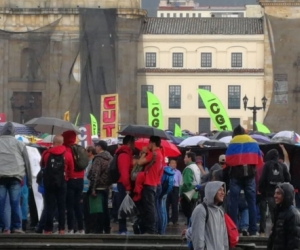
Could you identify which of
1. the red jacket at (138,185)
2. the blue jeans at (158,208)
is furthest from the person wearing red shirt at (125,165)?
the blue jeans at (158,208)

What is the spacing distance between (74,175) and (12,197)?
4.44 feet

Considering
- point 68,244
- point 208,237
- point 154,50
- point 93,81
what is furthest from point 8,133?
point 154,50

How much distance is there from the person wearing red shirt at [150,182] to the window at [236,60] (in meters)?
55.9

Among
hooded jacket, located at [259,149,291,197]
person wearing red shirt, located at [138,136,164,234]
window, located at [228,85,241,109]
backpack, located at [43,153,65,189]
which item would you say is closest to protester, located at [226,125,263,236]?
hooded jacket, located at [259,149,291,197]

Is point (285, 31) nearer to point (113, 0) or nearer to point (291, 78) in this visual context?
point (291, 78)

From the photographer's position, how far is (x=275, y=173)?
70.8ft

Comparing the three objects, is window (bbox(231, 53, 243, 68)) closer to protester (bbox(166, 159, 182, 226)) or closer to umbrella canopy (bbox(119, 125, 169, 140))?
protester (bbox(166, 159, 182, 226))

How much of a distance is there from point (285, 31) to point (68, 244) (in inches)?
2197

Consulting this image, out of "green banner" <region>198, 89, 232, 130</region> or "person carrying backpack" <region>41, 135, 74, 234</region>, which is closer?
"person carrying backpack" <region>41, 135, 74, 234</region>

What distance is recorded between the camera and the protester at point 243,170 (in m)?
21.0

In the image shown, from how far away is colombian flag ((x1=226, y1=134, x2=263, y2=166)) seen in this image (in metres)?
21.0

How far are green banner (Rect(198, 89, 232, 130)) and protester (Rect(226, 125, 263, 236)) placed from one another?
25764 mm

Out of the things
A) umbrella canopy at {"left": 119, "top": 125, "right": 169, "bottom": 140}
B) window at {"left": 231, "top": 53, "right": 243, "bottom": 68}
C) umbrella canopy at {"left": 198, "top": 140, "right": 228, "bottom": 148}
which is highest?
window at {"left": 231, "top": 53, "right": 243, "bottom": 68}

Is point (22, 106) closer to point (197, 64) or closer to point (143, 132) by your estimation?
point (197, 64)
